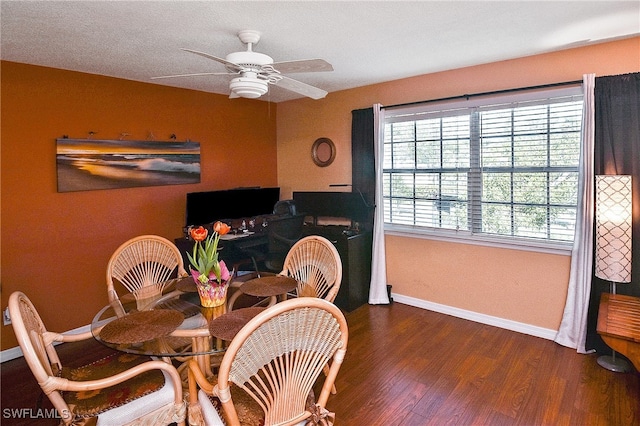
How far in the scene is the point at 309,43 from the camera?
2.76 m

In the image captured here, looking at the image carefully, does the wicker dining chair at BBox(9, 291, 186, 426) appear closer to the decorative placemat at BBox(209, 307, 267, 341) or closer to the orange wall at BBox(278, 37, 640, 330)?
the decorative placemat at BBox(209, 307, 267, 341)

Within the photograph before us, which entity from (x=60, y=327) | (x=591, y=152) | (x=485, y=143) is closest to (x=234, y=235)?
(x=60, y=327)

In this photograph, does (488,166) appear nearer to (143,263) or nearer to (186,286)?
(186,286)

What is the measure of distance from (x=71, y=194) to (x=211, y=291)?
213cm

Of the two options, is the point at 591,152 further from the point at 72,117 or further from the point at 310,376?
the point at 72,117

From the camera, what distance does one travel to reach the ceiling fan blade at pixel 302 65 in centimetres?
213

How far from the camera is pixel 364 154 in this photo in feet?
13.9

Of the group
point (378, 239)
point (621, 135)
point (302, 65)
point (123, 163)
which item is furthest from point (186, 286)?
point (621, 135)

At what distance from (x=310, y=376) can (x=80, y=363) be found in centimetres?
240

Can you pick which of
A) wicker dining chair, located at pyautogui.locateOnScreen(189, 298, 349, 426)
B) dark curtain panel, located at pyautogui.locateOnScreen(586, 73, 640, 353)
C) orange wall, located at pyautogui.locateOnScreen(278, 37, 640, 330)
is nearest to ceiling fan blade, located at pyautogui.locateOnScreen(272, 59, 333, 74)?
wicker dining chair, located at pyautogui.locateOnScreen(189, 298, 349, 426)

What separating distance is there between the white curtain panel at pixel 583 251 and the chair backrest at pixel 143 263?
3087 mm

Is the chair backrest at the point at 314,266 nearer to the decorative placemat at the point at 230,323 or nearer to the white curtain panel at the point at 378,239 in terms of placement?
the decorative placemat at the point at 230,323

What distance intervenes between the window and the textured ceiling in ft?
1.61

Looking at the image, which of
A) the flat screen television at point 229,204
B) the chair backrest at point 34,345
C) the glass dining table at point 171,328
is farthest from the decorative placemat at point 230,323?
the flat screen television at point 229,204
